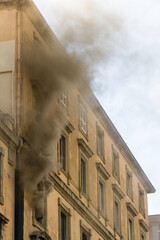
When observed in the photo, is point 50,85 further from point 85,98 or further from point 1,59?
point 85,98

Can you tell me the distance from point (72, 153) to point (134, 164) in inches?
498

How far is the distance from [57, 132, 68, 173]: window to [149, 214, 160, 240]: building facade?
173 feet

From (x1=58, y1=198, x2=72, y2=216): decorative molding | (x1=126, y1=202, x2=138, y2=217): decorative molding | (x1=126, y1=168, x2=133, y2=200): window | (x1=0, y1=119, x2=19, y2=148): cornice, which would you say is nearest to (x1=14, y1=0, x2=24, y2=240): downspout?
(x1=0, y1=119, x2=19, y2=148): cornice

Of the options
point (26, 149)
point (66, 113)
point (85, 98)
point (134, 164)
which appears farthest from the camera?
point (134, 164)

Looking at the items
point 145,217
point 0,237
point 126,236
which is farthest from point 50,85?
point 145,217

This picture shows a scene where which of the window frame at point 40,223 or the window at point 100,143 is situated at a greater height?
the window at point 100,143

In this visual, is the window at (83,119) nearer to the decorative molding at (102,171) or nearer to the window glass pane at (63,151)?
the decorative molding at (102,171)

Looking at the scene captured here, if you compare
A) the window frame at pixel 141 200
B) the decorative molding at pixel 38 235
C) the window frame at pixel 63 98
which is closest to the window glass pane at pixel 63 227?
the decorative molding at pixel 38 235

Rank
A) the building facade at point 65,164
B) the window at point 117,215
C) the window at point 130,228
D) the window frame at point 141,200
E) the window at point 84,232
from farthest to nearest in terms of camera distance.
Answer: the window frame at point 141,200 < the window at point 130,228 < the window at point 117,215 < the window at point 84,232 < the building facade at point 65,164

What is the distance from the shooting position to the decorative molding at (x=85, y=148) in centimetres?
4525

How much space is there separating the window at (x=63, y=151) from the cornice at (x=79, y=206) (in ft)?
3.68

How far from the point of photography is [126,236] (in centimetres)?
5231

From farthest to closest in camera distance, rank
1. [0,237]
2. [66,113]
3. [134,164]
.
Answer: [134,164], [66,113], [0,237]

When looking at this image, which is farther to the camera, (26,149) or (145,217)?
(145,217)
